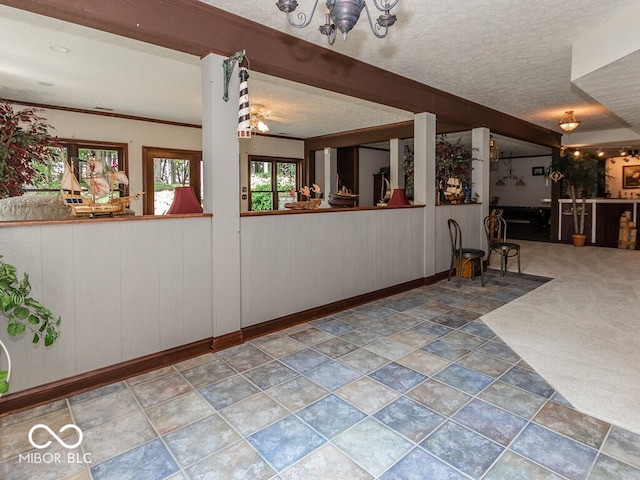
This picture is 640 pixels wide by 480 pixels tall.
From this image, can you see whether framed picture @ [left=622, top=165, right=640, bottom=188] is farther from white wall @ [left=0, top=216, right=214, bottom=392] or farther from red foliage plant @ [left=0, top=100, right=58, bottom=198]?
red foliage plant @ [left=0, top=100, right=58, bottom=198]

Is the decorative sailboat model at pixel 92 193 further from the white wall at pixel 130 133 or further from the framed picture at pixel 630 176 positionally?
the framed picture at pixel 630 176

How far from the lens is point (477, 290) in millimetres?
4855

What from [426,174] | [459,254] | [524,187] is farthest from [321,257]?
[524,187]

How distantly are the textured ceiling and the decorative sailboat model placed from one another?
141 cm

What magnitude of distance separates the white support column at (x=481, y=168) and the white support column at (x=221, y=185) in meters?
4.48

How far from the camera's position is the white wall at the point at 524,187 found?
12703mm

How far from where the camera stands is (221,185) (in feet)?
9.77

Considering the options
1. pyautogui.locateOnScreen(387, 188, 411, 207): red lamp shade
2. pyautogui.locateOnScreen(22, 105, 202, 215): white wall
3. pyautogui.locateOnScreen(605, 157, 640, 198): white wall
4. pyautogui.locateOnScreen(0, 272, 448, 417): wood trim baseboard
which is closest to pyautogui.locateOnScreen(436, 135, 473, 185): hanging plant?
pyautogui.locateOnScreen(387, 188, 411, 207): red lamp shade

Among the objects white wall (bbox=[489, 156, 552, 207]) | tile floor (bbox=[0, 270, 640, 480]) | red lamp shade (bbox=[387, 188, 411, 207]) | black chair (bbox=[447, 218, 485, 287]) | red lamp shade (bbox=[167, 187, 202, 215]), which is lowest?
tile floor (bbox=[0, 270, 640, 480])

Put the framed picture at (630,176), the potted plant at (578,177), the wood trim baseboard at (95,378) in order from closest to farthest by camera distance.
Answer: the wood trim baseboard at (95,378) → the potted plant at (578,177) → the framed picture at (630,176)

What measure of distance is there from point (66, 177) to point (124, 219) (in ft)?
1.66

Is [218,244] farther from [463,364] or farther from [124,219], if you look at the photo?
[463,364]

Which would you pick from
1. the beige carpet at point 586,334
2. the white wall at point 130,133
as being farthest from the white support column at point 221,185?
the white wall at point 130,133

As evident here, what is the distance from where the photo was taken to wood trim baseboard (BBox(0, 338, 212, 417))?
2207 mm
